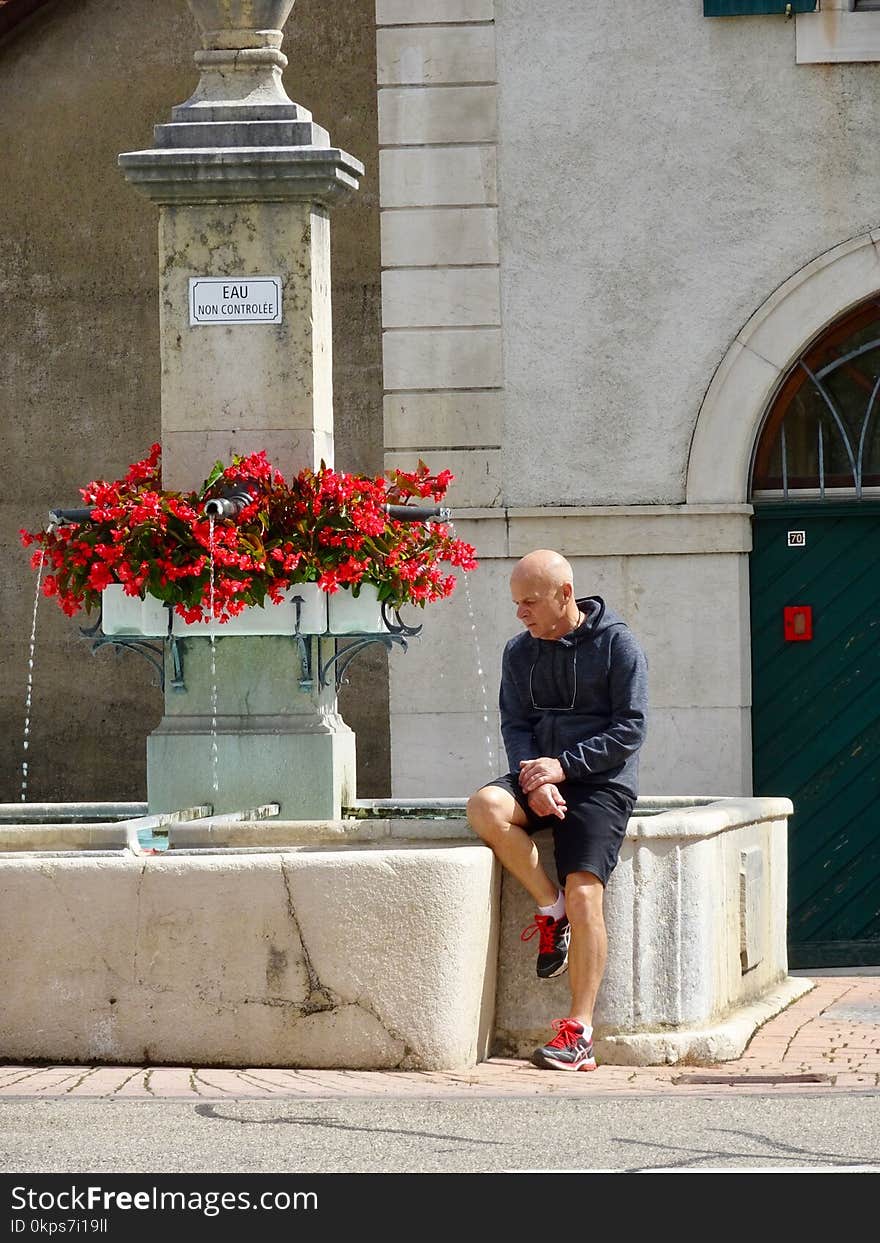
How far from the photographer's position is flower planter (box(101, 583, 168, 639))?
8.41 meters

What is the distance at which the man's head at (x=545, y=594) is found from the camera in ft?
23.4

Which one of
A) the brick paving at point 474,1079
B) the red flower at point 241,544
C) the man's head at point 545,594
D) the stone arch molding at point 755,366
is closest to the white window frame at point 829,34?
the stone arch molding at point 755,366

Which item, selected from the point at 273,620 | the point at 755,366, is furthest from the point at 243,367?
the point at 755,366

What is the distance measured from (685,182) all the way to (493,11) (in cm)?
135

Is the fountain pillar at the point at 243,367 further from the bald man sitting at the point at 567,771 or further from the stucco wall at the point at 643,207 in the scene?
the stucco wall at the point at 643,207

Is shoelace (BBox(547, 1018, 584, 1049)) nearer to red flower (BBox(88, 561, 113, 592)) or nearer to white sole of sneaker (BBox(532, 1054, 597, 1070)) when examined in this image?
white sole of sneaker (BBox(532, 1054, 597, 1070))

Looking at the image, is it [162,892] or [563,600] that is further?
[563,600]

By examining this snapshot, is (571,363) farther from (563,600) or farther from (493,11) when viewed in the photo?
(563,600)

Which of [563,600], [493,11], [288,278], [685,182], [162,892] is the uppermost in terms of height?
[493,11]

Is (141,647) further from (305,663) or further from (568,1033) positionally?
(568,1033)

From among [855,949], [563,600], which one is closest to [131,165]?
[563,600]

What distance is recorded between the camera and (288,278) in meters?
8.61

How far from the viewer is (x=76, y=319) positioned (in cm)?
1334

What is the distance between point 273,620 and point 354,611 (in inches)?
12.6
